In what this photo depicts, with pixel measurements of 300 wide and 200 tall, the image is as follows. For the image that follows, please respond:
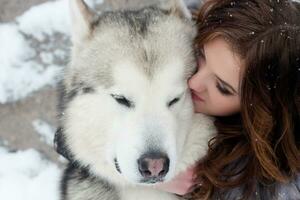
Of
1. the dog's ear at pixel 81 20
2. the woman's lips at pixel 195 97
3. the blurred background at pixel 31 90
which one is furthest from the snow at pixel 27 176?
the woman's lips at pixel 195 97

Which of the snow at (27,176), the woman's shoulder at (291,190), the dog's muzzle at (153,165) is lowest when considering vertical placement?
the snow at (27,176)

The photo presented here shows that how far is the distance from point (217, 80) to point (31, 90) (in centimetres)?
221

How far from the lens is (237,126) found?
7.77 feet

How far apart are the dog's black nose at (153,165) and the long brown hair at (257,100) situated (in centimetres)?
37

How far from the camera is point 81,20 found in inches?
89.6

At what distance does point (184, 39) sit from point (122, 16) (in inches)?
10.8

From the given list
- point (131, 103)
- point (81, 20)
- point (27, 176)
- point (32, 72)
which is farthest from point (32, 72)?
point (131, 103)

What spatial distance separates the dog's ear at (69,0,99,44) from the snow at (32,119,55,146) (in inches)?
69.7

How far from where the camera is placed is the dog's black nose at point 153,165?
1980 millimetres

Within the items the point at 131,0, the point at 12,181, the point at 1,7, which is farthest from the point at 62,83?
the point at 1,7

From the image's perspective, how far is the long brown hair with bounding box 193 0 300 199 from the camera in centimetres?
209

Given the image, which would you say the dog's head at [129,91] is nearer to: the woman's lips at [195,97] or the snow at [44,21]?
the woman's lips at [195,97]

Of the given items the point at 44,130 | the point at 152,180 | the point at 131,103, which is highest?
the point at 131,103

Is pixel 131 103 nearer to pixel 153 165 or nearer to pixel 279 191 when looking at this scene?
pixel 153 165
